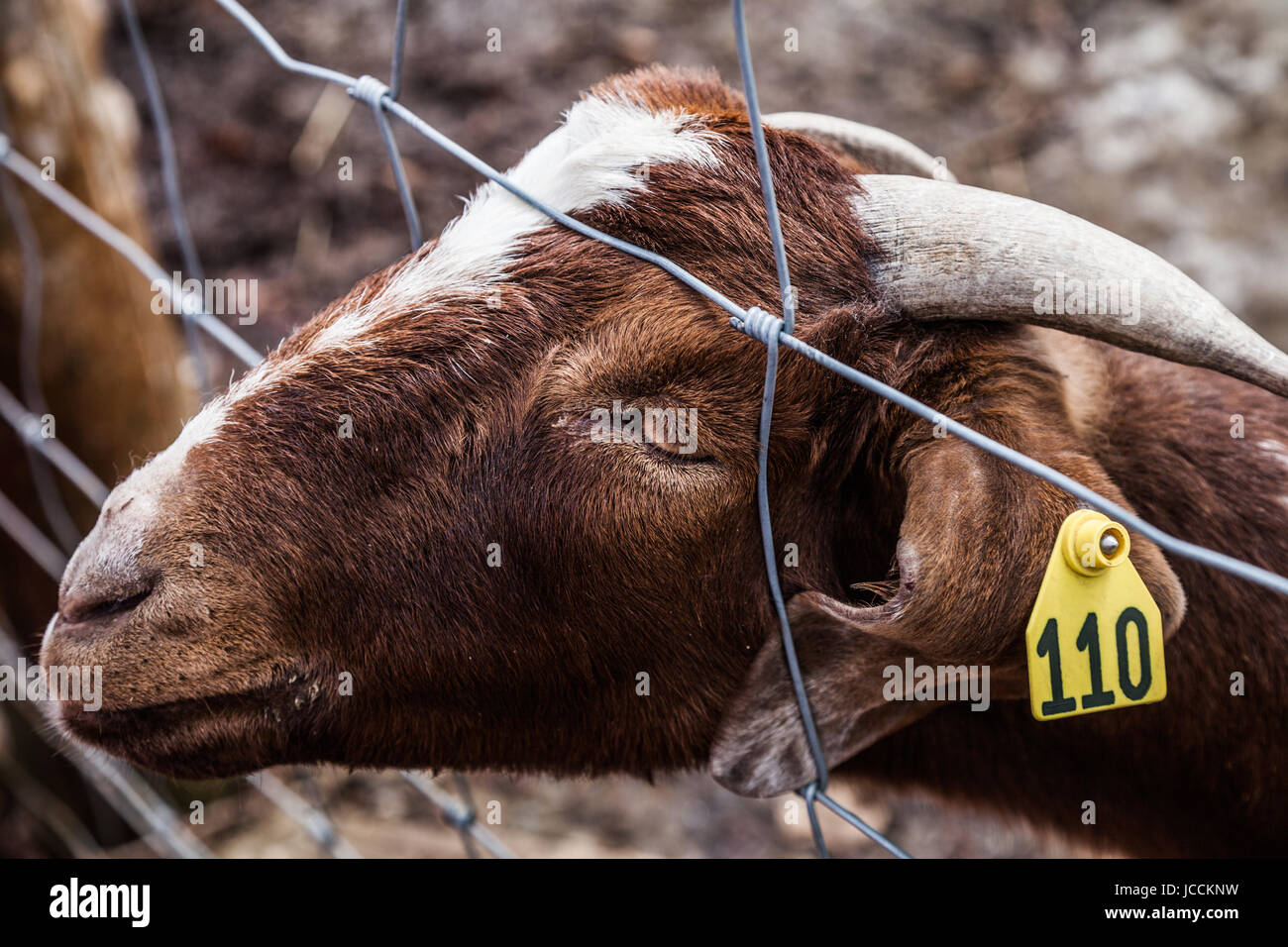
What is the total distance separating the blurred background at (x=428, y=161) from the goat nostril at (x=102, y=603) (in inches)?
71.9

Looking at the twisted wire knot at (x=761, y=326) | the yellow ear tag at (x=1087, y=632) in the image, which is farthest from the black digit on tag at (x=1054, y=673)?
the twisted wire knot at (x=761, y=326)

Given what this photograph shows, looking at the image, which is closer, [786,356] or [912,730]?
[786,356]

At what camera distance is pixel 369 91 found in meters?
2.19

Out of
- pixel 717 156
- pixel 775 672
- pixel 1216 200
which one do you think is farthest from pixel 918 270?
pixel 1216 200

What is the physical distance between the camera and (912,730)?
2238 millimetres

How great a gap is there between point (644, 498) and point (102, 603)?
954 mm

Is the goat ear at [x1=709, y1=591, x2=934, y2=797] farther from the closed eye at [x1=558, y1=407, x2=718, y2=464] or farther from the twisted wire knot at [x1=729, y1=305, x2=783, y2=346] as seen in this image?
the twisted wire knot at [x1=729, y1=305, x2=783, y2=346]

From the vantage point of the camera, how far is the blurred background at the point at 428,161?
3443 mm

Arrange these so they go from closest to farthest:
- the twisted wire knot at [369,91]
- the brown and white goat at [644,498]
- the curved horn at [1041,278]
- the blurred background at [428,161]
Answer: the curved horn at [1041,278], the brown and white goat at [644,498], the twisted wire knot at [369,91], the blurred background at [428,161]

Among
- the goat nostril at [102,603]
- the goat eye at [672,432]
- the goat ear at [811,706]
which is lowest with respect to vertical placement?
the goat ear at [811,706]

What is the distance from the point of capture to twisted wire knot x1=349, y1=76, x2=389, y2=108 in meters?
2.16

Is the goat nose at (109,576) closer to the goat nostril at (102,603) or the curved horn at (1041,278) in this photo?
the goat nostril at (102,603)
